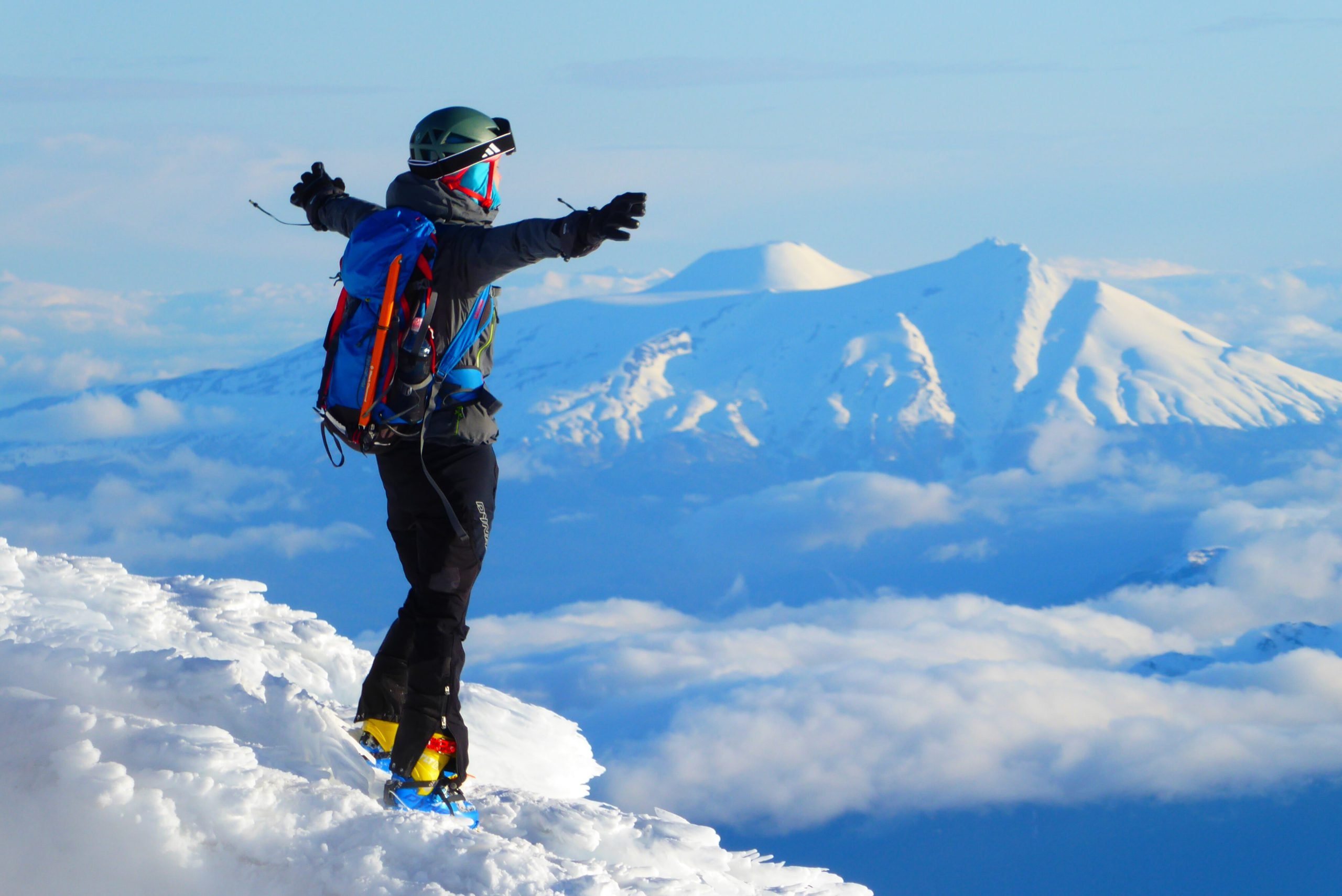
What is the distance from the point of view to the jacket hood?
→ 16.8 feet

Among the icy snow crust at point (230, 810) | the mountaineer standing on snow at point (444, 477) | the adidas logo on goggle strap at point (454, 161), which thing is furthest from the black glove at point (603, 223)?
the icy snow crust at point (230, 810)

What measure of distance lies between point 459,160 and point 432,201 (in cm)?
24

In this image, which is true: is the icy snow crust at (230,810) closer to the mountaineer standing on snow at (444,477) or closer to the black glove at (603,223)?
the mountaineer standing on snow at (444,477)

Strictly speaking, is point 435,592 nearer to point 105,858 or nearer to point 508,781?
point 105,858

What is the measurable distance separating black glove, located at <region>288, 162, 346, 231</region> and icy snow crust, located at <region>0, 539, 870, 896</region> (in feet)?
8.16

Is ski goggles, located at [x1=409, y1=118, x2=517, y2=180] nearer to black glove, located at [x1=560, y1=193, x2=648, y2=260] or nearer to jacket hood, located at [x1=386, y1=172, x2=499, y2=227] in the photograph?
jacket hood, located at [x1=386, y1=172, x2=499, y2=227]

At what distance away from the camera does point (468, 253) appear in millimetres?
4777

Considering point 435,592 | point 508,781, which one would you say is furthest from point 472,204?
point 508,781

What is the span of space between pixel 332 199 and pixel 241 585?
6.02m

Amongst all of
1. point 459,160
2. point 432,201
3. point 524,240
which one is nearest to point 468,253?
point 524,240

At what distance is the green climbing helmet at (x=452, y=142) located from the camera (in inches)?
204

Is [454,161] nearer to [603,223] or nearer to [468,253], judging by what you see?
[468,253]

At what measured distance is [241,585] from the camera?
10.9m

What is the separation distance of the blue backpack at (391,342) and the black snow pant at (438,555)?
7.8 inches
